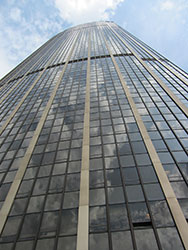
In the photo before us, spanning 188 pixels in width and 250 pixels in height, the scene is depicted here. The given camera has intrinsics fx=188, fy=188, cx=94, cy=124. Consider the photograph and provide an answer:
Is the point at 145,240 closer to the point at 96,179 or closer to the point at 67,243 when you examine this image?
the point at 67,243

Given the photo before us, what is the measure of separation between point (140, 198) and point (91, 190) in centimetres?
433

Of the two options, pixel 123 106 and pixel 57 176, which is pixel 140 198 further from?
pixel 123 106

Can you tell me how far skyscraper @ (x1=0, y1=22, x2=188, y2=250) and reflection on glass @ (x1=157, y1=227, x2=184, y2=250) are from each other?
0.07m

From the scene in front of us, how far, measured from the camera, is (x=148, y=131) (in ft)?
78.9

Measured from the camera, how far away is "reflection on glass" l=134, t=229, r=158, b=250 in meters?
12.6

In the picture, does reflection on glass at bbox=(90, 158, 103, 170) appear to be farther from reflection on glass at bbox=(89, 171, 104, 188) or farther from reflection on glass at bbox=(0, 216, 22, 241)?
reflection on glass at bbox=(0, 216, 22, 241)

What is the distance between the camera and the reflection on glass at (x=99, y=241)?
42.7 ft

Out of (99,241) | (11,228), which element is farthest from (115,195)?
(11,228)

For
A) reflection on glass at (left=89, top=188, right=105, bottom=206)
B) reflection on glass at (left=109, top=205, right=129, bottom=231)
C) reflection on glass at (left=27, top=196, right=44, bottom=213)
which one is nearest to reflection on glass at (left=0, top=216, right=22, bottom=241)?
reflection on glass at (left=27, top=196, right=44, bottom=213)

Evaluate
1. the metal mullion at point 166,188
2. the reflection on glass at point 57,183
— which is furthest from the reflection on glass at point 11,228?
the metal mullion at point 166,188

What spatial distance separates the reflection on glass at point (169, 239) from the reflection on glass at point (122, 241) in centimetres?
218

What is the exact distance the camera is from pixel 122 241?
519 inches

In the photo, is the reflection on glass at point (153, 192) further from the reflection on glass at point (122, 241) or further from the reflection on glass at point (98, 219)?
the reflection on glass at point (98, 219)

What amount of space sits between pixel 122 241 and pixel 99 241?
162 cm
